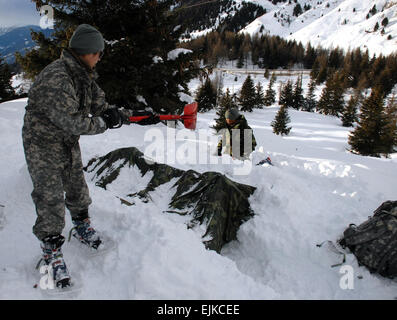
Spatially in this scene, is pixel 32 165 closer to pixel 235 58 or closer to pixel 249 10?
pixel 235 58

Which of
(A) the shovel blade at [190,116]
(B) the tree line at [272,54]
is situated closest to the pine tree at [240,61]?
(B) the tree line at [272,54]

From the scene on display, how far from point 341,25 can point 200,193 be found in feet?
561

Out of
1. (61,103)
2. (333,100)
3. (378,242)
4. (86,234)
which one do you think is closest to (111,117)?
(61,103)

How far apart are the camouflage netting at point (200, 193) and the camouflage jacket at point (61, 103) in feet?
5.46

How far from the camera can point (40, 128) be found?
2.07 meters

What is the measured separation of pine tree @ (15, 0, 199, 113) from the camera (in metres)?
9.29

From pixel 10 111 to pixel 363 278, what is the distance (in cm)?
1098

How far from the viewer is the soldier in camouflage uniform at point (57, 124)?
193 cm

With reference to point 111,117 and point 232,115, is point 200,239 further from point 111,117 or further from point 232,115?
point 232,115

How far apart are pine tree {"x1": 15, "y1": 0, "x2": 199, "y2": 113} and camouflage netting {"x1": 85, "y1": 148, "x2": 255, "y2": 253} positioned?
5.90m

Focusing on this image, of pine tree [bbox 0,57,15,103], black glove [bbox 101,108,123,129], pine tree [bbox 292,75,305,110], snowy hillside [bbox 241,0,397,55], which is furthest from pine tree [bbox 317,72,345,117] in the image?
snowy hillside [bbox 241,0,397,55]

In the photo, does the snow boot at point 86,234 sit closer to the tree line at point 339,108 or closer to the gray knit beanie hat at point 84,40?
the gray knit beanie hat at point 84,40

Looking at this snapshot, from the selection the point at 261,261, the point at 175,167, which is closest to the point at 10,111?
the point at 175,167

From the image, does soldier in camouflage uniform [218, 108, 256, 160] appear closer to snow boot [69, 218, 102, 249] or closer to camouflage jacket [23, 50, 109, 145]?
snow boot [69, 218, 102, 249]
